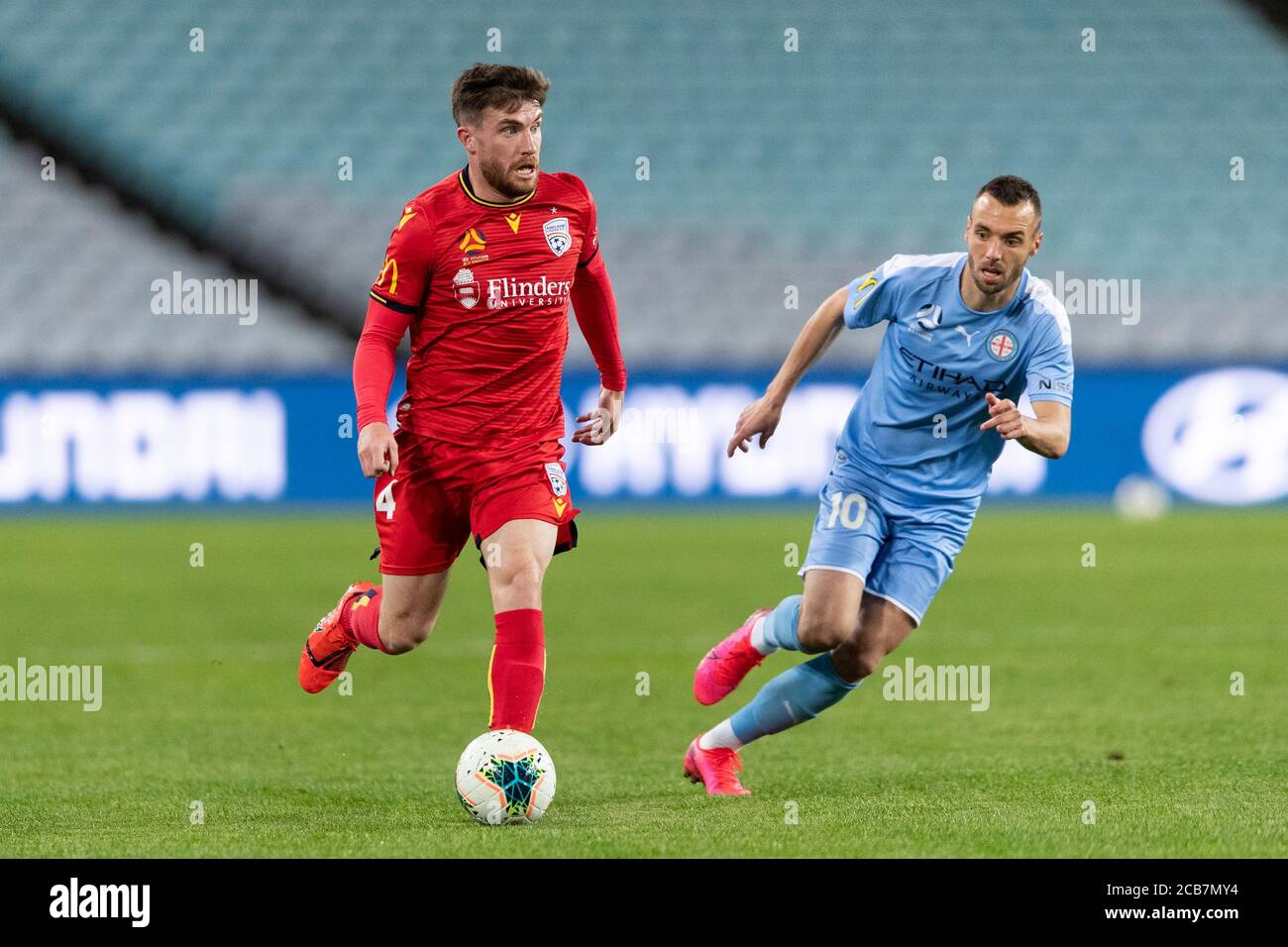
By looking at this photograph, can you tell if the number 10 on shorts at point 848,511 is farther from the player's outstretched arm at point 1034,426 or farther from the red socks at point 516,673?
the red socks at point 516,673

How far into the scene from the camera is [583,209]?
553 centimetres

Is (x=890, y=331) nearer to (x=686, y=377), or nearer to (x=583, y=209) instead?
(x=583, y=209)

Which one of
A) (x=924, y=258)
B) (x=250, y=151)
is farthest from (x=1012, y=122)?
(x=924, y=258)

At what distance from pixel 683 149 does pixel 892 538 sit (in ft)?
49.9

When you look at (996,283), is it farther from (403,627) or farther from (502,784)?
(403,627)

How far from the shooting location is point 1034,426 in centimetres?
492

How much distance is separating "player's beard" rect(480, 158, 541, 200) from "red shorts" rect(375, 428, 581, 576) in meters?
0.75

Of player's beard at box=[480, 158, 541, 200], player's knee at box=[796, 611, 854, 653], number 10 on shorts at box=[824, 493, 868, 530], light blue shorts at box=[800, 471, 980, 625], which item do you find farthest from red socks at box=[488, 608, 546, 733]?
player's beard at box=[480, 158, 541, 200]

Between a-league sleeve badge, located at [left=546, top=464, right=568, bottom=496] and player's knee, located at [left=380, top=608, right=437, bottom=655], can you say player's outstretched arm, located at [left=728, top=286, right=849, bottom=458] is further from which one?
player's knee, located at [left=380, top=608, right=437, bottom=655]

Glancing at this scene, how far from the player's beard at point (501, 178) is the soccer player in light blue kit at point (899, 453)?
99 cm

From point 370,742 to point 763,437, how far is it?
2.02 metres
